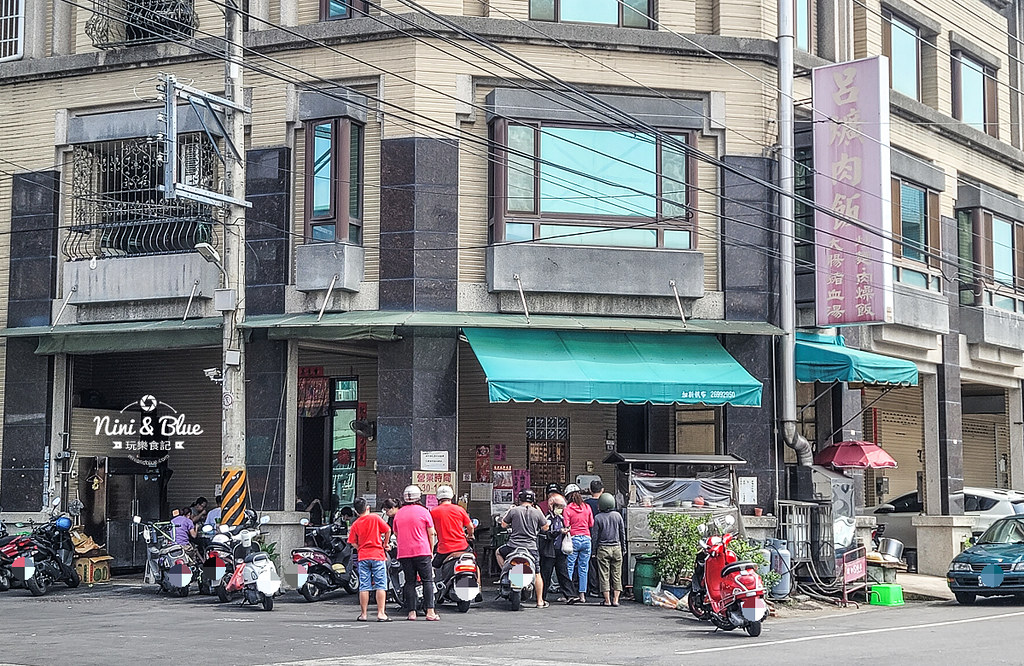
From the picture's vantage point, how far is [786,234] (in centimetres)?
2284

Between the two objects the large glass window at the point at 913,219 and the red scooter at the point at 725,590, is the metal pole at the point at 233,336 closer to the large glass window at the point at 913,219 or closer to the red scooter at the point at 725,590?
the red scooter at the point at 725,590

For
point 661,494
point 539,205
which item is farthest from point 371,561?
point 539,205

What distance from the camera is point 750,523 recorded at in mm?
22312

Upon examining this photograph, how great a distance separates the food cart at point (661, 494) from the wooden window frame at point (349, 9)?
9.06 metres

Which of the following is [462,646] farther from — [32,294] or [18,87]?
[18,87]

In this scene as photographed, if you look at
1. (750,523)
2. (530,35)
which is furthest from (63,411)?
(750,523)

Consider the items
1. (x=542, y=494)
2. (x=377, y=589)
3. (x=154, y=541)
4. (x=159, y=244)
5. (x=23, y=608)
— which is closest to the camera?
(x=377, y=589)

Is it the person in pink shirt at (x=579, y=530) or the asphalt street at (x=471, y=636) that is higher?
the person in pink shirt at (x=579, y=530)

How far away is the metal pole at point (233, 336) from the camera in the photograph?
65.9 feet

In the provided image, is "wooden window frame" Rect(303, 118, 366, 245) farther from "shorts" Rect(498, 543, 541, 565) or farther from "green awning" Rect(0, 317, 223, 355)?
"shorts" Rect(498, 543, 541, 565)

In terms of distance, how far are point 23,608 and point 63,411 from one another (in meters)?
6.16

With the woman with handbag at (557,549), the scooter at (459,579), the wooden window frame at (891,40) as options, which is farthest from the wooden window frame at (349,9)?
the wooden window frame at (891,40)

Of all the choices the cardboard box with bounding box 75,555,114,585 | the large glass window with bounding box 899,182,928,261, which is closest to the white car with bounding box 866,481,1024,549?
the large glass window with bounding box 899,182,928,261

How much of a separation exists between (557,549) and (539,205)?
6244mm
